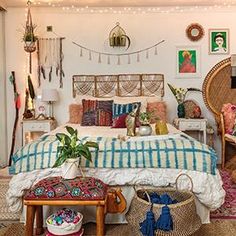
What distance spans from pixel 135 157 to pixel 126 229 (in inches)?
23.1

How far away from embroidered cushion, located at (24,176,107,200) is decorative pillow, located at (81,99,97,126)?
213 centimetres

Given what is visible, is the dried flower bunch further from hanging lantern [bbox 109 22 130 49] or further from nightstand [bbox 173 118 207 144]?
hanging lantern [bbox 109 22 130 49]

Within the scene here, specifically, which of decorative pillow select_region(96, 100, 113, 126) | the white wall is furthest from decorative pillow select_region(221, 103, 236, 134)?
the white wall

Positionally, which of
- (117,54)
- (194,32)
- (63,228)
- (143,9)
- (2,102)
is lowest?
(63,228)

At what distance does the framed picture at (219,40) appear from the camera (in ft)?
17.5

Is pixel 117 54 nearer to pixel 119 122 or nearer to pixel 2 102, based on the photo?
pixel 119 122

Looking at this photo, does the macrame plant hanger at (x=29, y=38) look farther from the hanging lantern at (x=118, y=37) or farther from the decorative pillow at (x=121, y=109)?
the decorative pillow at (x=121, y=109)

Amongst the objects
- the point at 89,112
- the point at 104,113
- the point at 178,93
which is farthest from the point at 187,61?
the point at 89,112

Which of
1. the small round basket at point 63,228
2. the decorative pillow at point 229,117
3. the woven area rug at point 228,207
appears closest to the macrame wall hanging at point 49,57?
the decorative pillow at point 229,117

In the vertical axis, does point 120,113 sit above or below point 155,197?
above

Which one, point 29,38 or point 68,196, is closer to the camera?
point 68,196

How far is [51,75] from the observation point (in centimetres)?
541

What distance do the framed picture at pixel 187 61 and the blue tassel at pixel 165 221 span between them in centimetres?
334

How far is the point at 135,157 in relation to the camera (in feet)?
9.46
